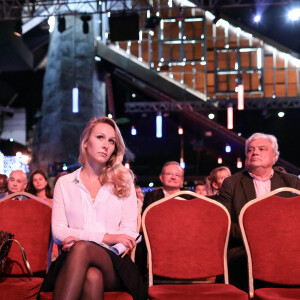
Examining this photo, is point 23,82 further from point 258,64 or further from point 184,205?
point 184,205

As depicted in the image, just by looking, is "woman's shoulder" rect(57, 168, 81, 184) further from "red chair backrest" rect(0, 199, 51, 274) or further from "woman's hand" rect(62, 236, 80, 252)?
"woman's hand" rect(62, 236, 80, 252)

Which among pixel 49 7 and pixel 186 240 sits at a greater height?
pixel 49 7

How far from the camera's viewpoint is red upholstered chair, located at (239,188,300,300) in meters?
2.37

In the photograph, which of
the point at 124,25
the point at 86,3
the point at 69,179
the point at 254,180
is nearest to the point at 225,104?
the point at 124,25

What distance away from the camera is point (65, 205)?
94.5 inches

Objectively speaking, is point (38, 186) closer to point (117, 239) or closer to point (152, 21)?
point (117, 239)

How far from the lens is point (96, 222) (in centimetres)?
235

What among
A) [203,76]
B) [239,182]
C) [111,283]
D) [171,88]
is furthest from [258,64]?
[111,283]

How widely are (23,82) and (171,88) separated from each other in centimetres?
542

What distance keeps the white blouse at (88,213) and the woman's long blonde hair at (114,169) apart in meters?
0.04

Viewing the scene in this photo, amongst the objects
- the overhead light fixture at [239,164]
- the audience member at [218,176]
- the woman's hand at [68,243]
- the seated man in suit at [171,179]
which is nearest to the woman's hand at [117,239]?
the woman's hand at [68,243]

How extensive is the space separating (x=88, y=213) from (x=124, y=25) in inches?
368

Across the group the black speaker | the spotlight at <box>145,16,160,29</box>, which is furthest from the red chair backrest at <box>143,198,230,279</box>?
the spotlight at <box>145,16,160,29</box>

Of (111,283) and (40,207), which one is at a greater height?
(40,207)
